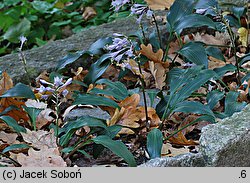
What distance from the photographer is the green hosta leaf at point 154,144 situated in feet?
6.75

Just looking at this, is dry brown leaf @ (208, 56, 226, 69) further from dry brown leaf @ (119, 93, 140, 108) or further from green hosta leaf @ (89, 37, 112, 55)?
dry brown leaf @ (119, 93, 140, 108)

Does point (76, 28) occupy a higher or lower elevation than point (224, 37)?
lower

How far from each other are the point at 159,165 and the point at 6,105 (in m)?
1.04

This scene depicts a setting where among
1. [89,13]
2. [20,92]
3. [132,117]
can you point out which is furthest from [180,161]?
[89,13]

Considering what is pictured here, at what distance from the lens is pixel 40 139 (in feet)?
7.25

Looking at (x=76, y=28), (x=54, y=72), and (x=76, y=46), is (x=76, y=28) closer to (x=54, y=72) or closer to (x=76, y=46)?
(x=76, y=46)

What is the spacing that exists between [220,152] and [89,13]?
3064 mm

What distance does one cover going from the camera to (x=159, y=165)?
70.1 inches

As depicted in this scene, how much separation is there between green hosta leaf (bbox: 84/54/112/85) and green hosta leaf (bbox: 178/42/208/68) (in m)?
0.38

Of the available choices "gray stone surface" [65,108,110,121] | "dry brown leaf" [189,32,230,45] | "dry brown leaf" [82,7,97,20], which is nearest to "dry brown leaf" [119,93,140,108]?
"gray stone surface" [65,108,110,121]

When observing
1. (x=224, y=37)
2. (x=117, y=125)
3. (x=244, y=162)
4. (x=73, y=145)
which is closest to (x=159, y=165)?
(x=244, y=162)

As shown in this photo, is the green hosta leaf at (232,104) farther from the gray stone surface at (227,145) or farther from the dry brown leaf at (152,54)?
the dry brown leaf at (152,54)

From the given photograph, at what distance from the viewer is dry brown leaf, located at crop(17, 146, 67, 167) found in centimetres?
201

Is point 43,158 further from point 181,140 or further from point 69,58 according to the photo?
point 69,58
